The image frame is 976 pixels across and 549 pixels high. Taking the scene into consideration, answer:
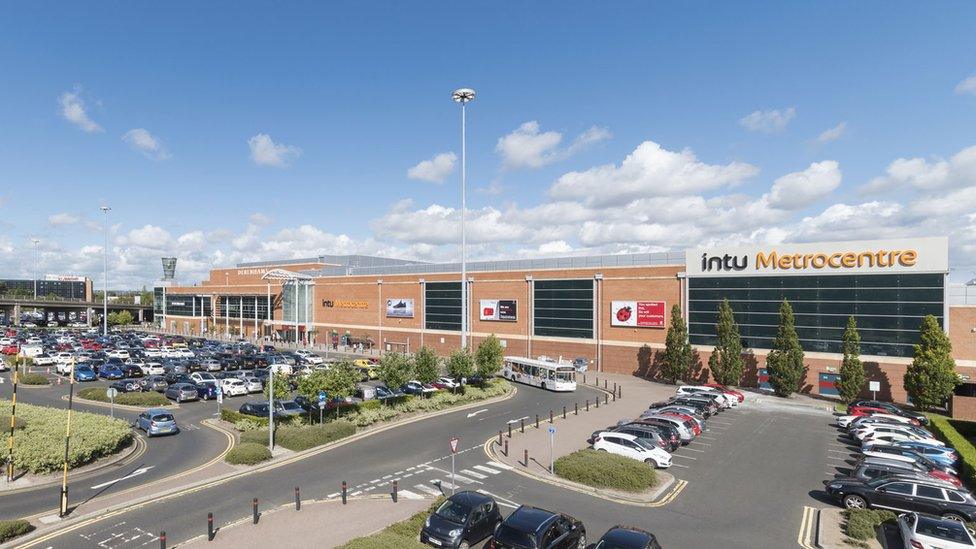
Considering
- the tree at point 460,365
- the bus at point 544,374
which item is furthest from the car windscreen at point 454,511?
the bus at point 544,374

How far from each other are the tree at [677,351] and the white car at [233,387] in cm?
3923

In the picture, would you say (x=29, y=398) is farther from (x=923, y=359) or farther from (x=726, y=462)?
(x=923, y=359)

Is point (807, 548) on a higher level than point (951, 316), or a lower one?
lower

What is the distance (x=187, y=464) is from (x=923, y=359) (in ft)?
163

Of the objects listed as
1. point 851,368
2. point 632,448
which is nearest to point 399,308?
point 851,368

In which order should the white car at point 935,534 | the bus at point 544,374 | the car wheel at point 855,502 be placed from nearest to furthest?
the white car at point 935,534
the car wheel at point 855,502
the bus at point 544,374

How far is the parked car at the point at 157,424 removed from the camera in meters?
30.4

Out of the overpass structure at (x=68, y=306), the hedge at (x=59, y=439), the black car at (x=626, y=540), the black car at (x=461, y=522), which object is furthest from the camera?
the overpass structure at (x=68, y=306)

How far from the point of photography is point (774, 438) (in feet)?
105

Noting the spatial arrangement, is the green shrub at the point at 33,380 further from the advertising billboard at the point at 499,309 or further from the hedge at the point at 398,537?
the hedge at the point at 398,537

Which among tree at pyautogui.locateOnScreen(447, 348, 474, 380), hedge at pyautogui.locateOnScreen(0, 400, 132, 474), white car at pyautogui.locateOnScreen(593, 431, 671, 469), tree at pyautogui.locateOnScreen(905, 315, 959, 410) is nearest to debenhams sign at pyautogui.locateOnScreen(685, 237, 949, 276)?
tree at pyautogui.locateOnScreen(905, 315, 959, 410)

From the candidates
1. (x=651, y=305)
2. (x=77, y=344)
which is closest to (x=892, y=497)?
(x=651, y=305)

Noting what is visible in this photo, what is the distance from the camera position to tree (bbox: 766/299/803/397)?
4578 centimetres

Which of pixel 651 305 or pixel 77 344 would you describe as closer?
pixel 651 305
